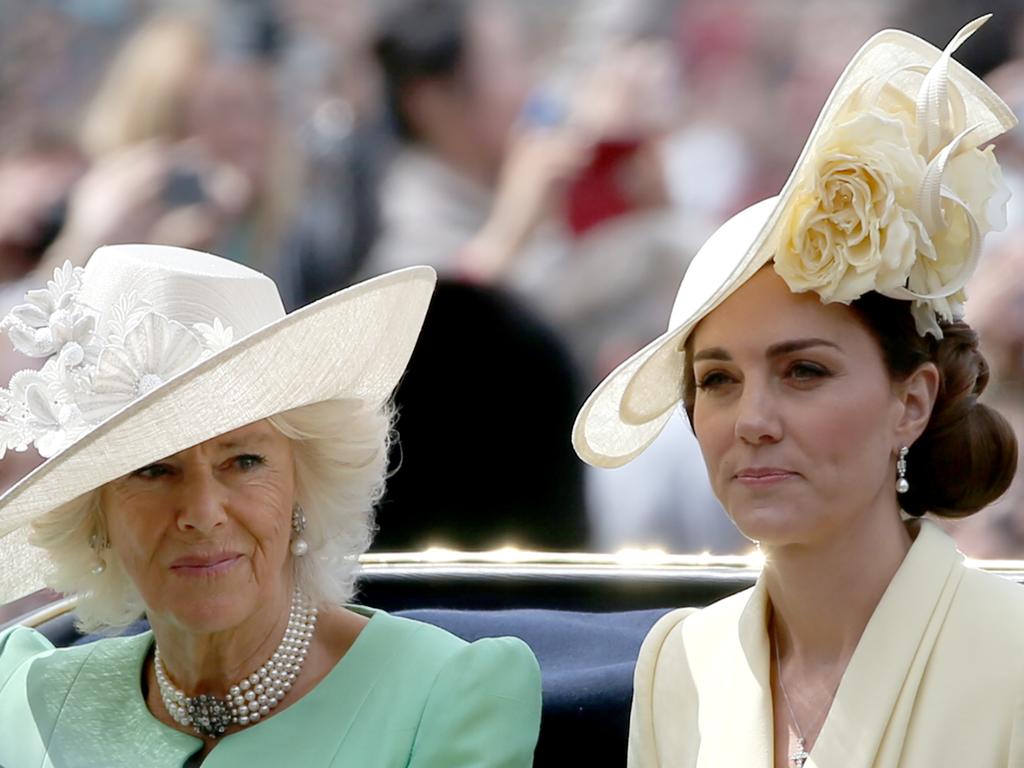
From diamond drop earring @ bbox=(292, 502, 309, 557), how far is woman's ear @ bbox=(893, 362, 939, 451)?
0.85 m

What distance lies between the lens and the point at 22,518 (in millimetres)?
2488

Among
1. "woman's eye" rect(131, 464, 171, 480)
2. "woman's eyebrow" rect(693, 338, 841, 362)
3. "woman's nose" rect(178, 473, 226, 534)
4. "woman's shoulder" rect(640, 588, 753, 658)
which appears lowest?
"woman's shoulder" rect(640, 588, 753, 658)

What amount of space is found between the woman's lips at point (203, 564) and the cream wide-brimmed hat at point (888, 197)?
0.66 m

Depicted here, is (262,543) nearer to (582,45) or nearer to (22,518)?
(22,518)

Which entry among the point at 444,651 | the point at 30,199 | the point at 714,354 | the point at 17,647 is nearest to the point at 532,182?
the point at 30,199

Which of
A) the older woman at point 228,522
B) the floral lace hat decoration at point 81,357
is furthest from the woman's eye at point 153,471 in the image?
the floral lace hat decoration at point 81,357

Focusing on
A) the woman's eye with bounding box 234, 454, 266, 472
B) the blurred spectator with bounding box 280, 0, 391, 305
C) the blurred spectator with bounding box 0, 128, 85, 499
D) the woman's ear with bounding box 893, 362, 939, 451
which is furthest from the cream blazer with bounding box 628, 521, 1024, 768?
Answer: the blurred spectator with bounding box 0, 128, 85, 499

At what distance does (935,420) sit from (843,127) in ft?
1.26

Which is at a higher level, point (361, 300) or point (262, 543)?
point (361, 300)

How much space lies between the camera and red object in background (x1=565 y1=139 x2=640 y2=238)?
16.9 feet

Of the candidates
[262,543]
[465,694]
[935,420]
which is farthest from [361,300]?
[935,420]

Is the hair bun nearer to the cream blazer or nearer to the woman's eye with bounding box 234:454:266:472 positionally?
the cream blazer

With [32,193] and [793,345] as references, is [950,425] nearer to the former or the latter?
[793,345]

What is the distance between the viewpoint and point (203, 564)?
8.01 feet
